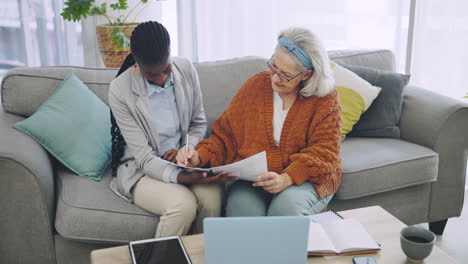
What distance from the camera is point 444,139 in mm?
2154

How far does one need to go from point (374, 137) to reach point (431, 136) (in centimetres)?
28

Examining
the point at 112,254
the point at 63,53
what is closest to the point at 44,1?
the point at 63,53

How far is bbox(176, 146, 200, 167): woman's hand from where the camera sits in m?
1.72

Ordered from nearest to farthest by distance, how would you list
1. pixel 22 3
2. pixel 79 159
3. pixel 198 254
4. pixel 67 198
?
pixel 198 254
pixel 67 198
pixel 79 159
pixel 22 3

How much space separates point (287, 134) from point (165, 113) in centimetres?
49

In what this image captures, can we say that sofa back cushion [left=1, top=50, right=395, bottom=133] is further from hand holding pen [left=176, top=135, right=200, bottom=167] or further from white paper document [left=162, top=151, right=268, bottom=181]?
white paper document [left=162, top=151, right=268, bottom=181]

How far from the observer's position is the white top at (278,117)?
1.79 metres

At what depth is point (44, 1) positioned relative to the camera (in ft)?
9.84

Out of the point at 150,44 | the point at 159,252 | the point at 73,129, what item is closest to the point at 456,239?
the point at 159,252

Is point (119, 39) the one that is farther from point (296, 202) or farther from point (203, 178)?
point (296, 202)

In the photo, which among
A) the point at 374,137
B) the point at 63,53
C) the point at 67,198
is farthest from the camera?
the point at 63,53

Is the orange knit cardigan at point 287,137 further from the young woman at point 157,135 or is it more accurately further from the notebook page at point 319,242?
the notebook page at point 319,242

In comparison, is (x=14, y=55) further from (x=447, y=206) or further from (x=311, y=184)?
(x=447, y=206)

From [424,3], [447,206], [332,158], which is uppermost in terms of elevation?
[424,3]
